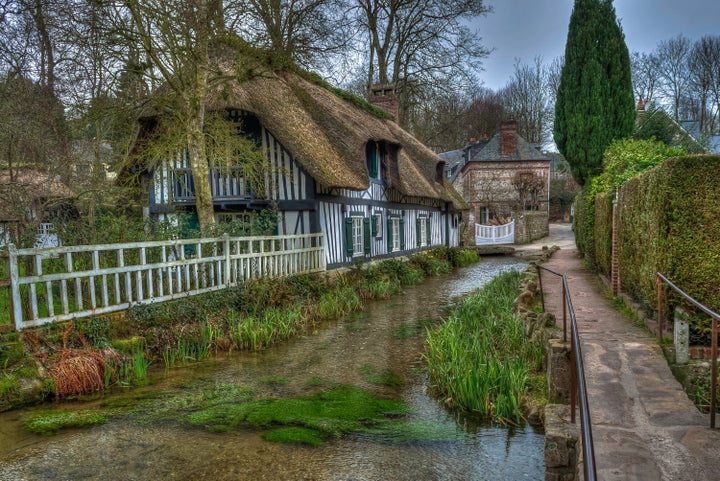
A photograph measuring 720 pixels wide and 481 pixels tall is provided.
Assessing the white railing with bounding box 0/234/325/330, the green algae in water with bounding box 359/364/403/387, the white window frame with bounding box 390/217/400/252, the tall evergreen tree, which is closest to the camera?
the white railing with bounding box 0/234/325/330

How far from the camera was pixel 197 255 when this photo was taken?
905 cm

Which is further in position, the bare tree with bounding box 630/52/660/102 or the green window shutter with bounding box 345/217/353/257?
the bare tree with bounding box 630/52/660/102

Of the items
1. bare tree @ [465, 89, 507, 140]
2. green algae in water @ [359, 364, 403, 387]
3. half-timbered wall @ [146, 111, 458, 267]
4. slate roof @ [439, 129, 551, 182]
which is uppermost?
bare tree @ [465, 89, 507, 140]

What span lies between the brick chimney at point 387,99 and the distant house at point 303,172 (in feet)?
19.1

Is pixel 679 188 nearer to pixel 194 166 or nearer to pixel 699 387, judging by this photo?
pixel 699 387

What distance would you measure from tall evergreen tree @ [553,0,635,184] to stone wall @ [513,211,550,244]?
811 centimetres

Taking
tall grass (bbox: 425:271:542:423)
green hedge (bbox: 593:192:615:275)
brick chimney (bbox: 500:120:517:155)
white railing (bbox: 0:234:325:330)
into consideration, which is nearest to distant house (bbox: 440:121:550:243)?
brick chimney (bbox: 500:120:517:155)

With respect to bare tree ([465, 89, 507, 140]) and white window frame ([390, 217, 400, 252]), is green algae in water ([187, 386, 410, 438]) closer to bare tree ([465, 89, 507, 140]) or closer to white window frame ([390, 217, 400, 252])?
white window frame ([390, 217, 400, 252])

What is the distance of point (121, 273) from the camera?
770 centimetres

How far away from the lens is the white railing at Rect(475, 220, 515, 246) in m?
30.4

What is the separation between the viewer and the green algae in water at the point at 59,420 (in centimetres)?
512

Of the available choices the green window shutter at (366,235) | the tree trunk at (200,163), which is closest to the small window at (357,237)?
the green window shutter at (366,235)

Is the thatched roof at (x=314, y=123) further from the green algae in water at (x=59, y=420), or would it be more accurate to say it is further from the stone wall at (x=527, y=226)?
the stone wall at (x=527, y=226)

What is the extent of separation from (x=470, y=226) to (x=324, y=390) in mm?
26045
